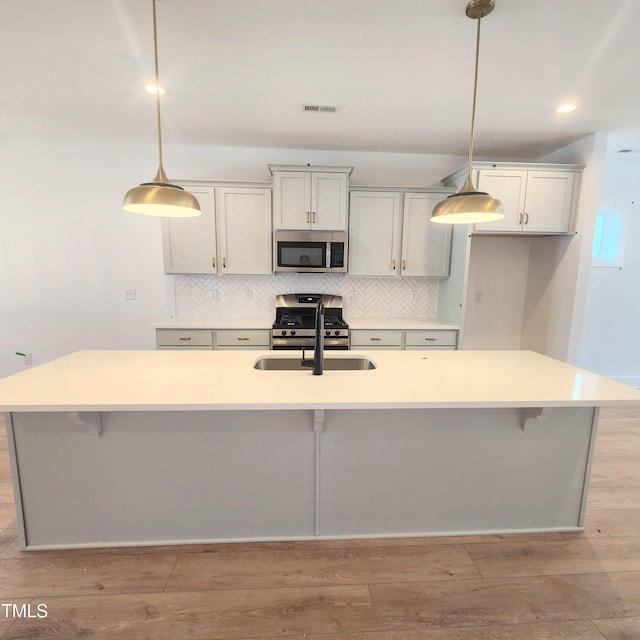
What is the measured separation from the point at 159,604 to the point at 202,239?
9.23 ft

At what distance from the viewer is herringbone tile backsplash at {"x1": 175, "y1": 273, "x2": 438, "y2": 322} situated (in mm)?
3711

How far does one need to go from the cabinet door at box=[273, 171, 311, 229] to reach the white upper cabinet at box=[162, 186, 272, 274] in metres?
0.15

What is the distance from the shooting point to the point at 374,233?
346 cm

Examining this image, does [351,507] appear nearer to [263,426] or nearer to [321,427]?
[321,427]

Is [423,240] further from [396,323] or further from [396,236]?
[396,323]

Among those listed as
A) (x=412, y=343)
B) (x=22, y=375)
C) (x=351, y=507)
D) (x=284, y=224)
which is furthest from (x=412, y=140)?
(x=22, y=375)

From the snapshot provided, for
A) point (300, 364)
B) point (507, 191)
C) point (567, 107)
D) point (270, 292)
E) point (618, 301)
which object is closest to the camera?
point (300, 364)

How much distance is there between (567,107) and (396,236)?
5.25 feet

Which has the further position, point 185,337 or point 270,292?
point 270,292

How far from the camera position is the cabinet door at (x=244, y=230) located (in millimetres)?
3330

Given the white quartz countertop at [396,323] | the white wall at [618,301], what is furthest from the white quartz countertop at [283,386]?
the white wall at [618,301]

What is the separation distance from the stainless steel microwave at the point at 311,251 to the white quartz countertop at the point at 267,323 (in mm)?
592

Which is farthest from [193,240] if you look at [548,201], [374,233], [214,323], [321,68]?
[548,201]

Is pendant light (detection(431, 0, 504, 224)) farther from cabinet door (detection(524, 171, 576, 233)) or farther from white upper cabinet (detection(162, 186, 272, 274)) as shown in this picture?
white upper cabinet (detection(162, 186, 272, 274))
